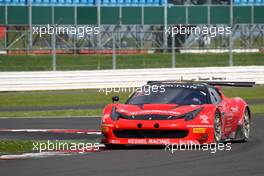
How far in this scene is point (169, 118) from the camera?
1306 centimetres

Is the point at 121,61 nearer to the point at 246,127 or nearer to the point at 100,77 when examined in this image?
the point at 100,77

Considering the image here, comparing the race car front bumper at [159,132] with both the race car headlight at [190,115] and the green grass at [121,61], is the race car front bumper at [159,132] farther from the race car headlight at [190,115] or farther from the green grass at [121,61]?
the green grass at [121,61]

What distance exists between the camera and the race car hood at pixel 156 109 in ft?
43.2

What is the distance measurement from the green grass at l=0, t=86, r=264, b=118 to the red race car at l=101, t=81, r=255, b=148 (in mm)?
8125

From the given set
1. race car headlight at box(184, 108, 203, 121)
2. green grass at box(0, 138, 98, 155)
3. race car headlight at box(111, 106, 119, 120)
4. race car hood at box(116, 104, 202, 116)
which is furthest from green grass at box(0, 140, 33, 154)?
race car headlight at box(184, 108, 203, 121)

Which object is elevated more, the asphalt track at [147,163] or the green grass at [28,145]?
the asphalt track at [147,163]

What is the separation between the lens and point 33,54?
33688mm

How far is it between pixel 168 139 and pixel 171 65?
2127 cm

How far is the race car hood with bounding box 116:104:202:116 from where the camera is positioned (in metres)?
13.2

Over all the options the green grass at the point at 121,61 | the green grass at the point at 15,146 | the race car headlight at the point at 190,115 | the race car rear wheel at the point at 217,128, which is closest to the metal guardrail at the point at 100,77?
the green grass at the point at 121,61

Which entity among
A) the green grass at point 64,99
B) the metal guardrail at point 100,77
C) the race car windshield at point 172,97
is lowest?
the green grass at point 64,99

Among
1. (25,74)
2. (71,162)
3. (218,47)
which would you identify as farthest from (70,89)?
(71,162)

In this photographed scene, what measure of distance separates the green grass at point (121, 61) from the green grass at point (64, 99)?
47.2 inches

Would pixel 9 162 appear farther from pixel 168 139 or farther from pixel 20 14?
pixel 20 14
